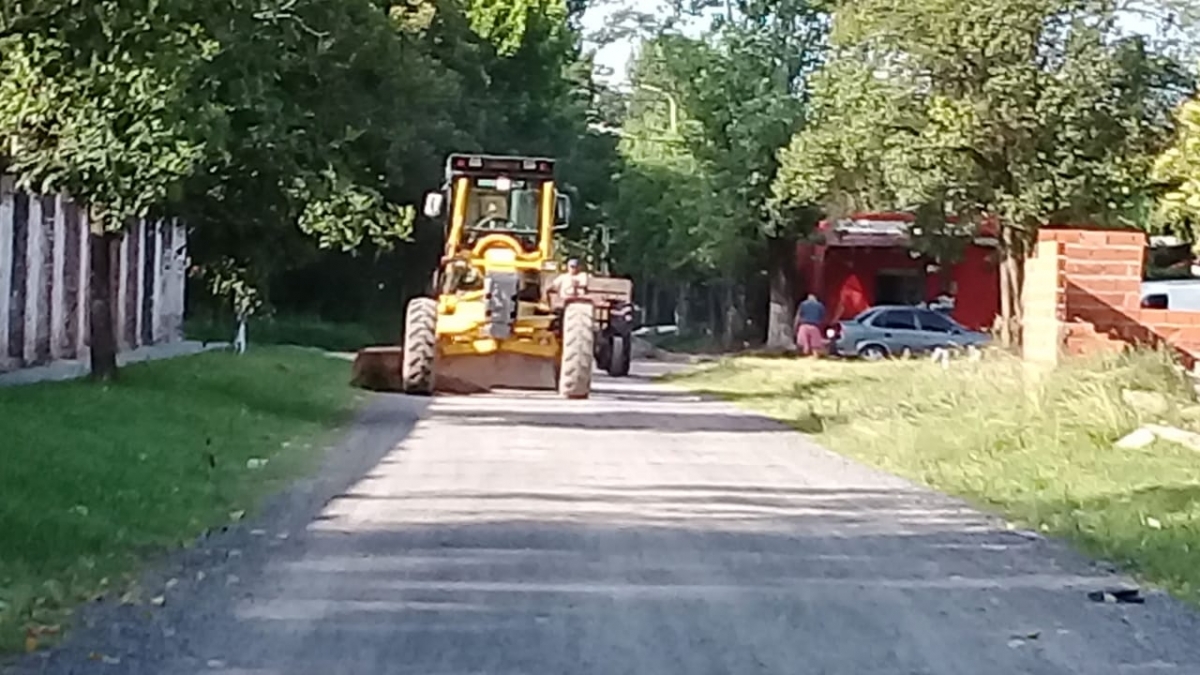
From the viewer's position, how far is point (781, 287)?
58688 mm

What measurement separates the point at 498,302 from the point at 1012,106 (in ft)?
46.8

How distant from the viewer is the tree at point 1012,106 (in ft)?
128

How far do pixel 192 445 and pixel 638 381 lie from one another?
19.8 metres

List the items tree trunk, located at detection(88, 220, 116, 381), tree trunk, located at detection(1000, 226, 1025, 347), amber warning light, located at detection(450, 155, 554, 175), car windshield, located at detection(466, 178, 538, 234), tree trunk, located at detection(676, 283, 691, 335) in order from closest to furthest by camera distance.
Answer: tree trunk, located at detection(88, 220, 116, 381), amber warning light, located at detection(450, 155, 554, 175), car windshield, located at detection(466, 178, 538, 234), tree trunk, located at detection(1000, 226, 1025, 347), tree trunk, located at detection(676, 283, 691, 335)

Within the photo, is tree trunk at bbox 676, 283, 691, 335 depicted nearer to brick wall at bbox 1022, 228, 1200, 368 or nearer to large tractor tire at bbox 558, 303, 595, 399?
large tractor tire at bbox 558, 303, 595, 399

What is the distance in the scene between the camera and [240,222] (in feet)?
85.8

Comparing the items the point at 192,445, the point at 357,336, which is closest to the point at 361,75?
the point at 192,445

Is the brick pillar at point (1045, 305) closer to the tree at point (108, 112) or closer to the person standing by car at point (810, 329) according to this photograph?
the tree at point (108, 112)

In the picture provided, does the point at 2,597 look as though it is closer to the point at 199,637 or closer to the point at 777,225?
the point at 199,637

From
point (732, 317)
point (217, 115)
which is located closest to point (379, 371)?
point (217, 115)

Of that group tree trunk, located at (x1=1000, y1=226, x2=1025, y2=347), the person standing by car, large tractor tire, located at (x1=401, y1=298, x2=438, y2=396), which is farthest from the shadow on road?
the person standing by car

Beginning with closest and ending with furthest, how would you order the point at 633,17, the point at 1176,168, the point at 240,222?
the point at 1176,168 < the point at 240,222 < the point at 633,17

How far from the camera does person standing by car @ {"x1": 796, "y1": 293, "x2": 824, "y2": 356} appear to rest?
50.7 metres

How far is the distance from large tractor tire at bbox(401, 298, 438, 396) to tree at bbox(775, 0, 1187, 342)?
42.1 feet
